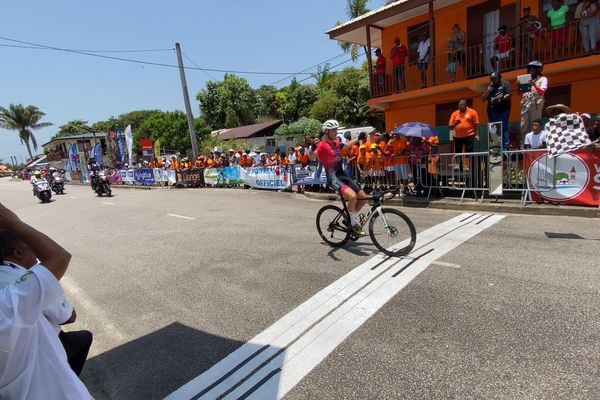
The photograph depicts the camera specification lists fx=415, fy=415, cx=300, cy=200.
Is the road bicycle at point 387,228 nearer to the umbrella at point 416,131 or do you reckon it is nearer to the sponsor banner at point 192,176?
the umbrella at point 416,131

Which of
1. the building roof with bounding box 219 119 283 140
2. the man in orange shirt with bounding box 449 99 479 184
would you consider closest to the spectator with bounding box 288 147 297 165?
the man in orange shirt with bounding box 449 99 479 184

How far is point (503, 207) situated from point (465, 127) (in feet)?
7.78

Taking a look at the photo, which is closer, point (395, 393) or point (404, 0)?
point (395, 393)

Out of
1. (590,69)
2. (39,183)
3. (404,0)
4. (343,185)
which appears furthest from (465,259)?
(39,183)

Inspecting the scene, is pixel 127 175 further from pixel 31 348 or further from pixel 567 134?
pixel 31 348

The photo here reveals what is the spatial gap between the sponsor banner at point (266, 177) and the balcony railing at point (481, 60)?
18.2ft

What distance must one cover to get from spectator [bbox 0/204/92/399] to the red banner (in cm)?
891

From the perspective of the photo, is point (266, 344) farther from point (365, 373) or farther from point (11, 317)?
point (11, 317)

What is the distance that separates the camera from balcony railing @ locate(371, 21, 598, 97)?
12398mm

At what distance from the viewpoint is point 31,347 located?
169 cm

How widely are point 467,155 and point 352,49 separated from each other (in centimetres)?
2196

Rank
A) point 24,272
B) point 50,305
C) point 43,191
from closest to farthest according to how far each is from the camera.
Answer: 1. point 24,272
2. point 50,305
3. point 43,191

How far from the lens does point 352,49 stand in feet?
96.3

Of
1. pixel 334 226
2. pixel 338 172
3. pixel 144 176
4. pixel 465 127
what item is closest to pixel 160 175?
pixel 144 176
